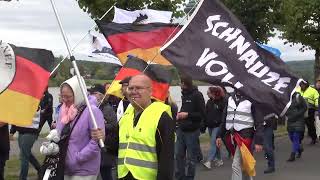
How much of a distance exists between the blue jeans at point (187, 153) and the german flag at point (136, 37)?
2.13 m

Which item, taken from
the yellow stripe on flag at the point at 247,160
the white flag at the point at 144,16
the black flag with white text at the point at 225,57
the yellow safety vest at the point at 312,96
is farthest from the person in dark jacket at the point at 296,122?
the black flag with white text at the point at 225,57

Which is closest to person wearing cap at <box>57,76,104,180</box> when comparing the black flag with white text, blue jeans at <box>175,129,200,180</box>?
the black flag with white text

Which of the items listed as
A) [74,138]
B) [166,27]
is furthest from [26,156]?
[74,138]

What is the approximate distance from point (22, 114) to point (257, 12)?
1466 centimetres

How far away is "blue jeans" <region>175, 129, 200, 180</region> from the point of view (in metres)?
9.38

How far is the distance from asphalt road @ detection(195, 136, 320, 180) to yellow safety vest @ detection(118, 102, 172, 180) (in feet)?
19.7

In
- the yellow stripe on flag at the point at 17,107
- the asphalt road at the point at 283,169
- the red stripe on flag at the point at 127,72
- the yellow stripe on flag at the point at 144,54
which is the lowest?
the asphalt road at the point at 283,169

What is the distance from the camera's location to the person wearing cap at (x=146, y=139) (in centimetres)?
453

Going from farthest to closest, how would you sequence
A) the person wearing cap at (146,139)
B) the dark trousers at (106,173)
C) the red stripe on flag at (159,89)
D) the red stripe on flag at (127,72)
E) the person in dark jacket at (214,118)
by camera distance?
→ the person in dark jacket at (214,118) < the dark trousers at (106,173) < the red stripe on flag at (159,89) < the red stripe on flag at (127,72) < the person wearing cap at (146,139)

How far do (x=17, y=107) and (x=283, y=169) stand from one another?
6825 millimetres

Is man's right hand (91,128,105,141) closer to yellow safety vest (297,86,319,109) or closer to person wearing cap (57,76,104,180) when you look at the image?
person wearing cap (57,76,104,180)

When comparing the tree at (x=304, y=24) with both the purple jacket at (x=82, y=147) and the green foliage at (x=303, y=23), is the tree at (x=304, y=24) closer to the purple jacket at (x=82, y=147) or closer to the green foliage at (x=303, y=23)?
the green foliage at (x=303, y=23)

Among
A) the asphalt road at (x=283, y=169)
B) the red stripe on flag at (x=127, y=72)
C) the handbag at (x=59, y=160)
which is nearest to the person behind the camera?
the handbag at (x=59, y=160)

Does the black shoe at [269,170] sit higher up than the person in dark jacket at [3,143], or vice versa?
the person in dark jacket at [3,143]
